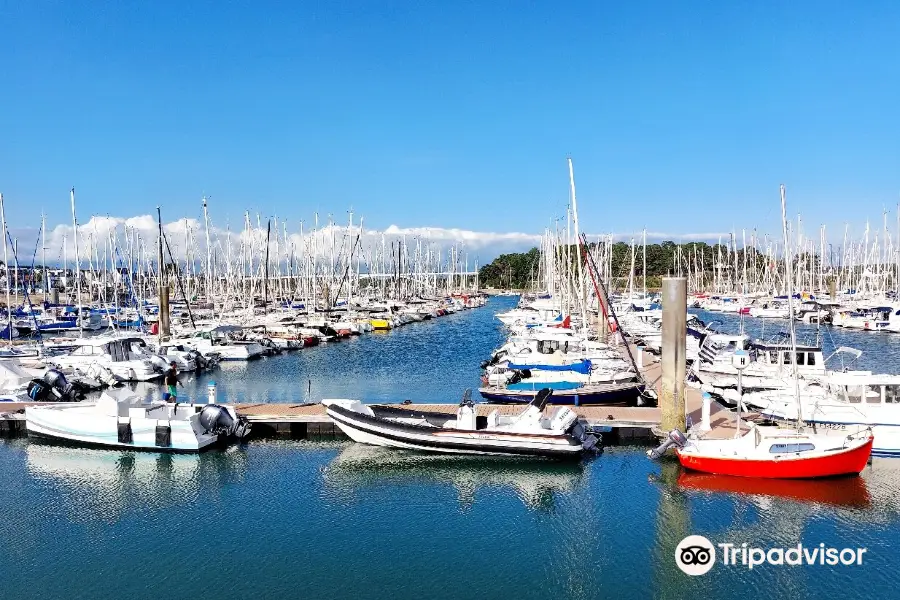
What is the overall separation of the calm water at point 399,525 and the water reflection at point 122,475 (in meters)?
0.09

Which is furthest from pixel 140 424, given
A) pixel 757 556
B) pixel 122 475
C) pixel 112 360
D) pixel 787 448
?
pixel 787 448

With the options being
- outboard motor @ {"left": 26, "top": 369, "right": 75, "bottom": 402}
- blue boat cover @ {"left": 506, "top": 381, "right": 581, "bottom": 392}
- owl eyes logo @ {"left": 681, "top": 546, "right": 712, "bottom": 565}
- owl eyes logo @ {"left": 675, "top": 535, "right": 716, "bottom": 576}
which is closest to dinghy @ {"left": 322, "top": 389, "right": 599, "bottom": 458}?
owl eyes logo @ {"left": 675, "top": 535, "right": 716, "bottom": 576}

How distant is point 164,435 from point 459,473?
1147 centimetres

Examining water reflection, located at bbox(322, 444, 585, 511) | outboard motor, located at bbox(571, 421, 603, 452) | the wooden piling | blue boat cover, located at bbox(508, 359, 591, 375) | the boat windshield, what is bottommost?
water reflection, located at bbox(322, 444, 585, 511)

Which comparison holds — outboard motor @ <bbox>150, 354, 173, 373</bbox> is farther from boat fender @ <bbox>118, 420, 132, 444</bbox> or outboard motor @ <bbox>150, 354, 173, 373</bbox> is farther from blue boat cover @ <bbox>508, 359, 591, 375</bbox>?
blue boat cover @ <bbox>508, 359, 591, 375</bbox>

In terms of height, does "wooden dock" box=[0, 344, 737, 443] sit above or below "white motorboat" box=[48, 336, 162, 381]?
below

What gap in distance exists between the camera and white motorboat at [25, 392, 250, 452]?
28344mm

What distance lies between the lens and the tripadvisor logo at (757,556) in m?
18.6

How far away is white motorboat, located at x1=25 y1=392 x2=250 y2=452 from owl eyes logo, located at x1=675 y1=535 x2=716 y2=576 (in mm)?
17252

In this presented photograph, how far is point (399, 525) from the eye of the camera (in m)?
21.6

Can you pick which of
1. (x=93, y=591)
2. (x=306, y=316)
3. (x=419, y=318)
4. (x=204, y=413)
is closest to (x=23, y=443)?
(x=204, y=413)

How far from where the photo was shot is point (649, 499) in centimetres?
2319

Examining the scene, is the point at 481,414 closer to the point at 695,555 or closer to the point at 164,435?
the point at 164,435

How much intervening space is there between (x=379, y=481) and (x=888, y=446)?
1761cm
